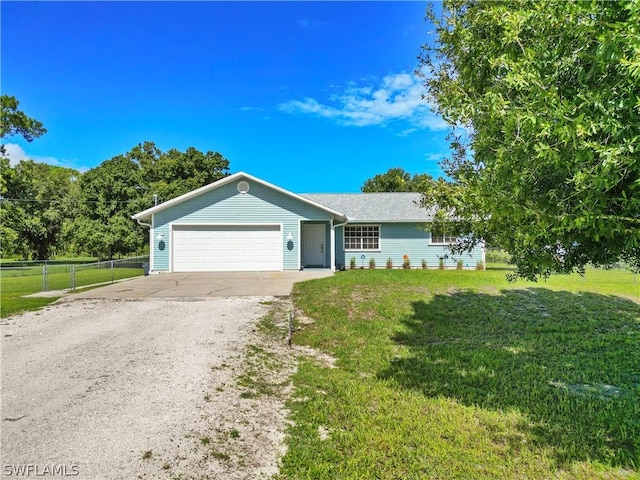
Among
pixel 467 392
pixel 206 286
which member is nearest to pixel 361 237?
pixel 206 286

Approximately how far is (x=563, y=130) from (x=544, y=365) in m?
4.86

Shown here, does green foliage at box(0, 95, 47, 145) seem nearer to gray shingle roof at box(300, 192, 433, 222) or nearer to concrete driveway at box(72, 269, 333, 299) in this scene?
concrete driveway at box(72, 269, 333, 299)

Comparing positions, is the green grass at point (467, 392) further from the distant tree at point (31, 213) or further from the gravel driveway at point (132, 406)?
the distant tree at point (31, 213)

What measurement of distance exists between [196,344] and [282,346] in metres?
1.50

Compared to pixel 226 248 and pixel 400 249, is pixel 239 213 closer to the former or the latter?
pixel 226 248

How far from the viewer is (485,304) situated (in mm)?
9930

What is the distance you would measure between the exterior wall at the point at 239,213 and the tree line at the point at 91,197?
35.1ft

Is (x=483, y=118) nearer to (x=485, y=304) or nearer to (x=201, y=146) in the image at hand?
(x=485, y=304)

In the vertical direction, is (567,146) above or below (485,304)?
above

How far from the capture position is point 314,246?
18891 millimetres

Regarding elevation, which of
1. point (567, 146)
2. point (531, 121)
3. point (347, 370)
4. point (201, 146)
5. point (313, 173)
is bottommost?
point (347, 370)

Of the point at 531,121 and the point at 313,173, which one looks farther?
the point at 313,173

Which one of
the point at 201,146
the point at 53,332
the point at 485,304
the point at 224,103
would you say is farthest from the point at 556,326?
the point at 201,146

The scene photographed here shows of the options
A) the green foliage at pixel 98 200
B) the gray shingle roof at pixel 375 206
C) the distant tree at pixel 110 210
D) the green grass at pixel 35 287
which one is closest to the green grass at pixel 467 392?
the green grass at pixel 35 287
